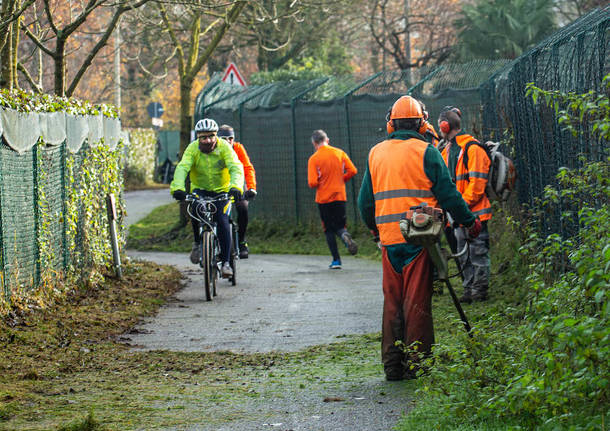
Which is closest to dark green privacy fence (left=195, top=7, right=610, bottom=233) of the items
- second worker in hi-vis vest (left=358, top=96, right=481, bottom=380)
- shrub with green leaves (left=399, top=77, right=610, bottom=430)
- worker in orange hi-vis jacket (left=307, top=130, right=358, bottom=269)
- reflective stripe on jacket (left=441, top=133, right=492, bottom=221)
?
reflective stripe on jacket (left=441, top=133, right=492, bottom=221)

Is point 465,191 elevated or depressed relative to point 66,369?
elevated

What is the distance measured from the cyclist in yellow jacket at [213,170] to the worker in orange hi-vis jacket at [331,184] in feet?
9.01

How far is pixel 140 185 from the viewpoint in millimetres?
40062

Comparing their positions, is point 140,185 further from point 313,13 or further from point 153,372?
point 153,372

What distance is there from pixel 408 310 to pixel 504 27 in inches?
953

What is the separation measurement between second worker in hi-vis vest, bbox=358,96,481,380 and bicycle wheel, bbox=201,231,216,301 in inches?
188

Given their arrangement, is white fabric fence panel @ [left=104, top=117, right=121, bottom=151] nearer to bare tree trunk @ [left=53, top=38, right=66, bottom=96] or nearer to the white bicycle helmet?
bare tree trunk @ [left=53, top=38, right=66, bottom=96]

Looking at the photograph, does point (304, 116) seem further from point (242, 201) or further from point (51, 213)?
point (51, 213)

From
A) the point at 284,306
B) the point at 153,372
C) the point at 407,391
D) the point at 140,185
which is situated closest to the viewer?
the point at 407,391

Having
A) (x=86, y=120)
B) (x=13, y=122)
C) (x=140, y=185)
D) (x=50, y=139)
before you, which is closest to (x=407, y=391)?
(x=13, y=122)

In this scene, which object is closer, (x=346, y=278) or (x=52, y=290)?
(x=52, y=290)

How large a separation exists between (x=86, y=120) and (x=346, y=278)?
4.12m

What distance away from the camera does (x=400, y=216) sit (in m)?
7.17

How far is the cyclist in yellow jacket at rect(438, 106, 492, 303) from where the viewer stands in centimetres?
1051
